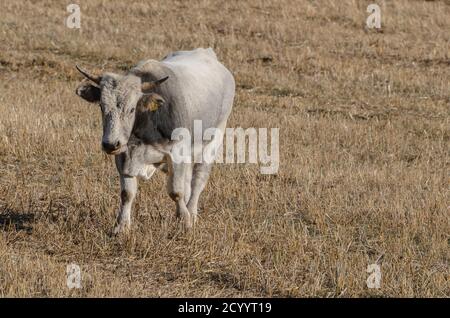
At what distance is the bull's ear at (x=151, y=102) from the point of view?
7.61 m

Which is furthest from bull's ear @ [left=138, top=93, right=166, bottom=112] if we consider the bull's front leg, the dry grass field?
the dry grass field

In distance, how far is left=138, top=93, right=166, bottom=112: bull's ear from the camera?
25.0ft

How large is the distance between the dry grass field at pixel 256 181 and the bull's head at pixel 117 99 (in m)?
1.02

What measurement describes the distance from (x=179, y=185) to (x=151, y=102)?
3.42 feet

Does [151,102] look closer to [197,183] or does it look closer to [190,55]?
[197,183]

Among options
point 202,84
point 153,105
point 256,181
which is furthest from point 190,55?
point 153,105

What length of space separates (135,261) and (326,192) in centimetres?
317

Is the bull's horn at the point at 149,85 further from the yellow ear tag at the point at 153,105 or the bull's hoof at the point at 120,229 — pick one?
the bull's hoof at the point at 120,229

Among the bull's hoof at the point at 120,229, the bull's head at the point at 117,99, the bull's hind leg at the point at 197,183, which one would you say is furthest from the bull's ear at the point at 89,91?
the bull's hind leg at the point at 197,183

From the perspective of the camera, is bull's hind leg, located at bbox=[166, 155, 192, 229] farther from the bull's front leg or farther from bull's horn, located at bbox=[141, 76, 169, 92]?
bull's horn, located at bbox=[141, 76, 169, 92]

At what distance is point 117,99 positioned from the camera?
7508 millimetres

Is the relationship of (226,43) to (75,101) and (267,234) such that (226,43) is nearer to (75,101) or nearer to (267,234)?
(75,101)

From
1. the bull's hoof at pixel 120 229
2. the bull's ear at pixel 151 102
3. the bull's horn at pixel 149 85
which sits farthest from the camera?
the bull's hoof at pixel 120 229

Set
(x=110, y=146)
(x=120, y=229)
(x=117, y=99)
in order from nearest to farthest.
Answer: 1. (x=110, y=146)
2. (x=117, y=99)
3. (x=120, y=229)
